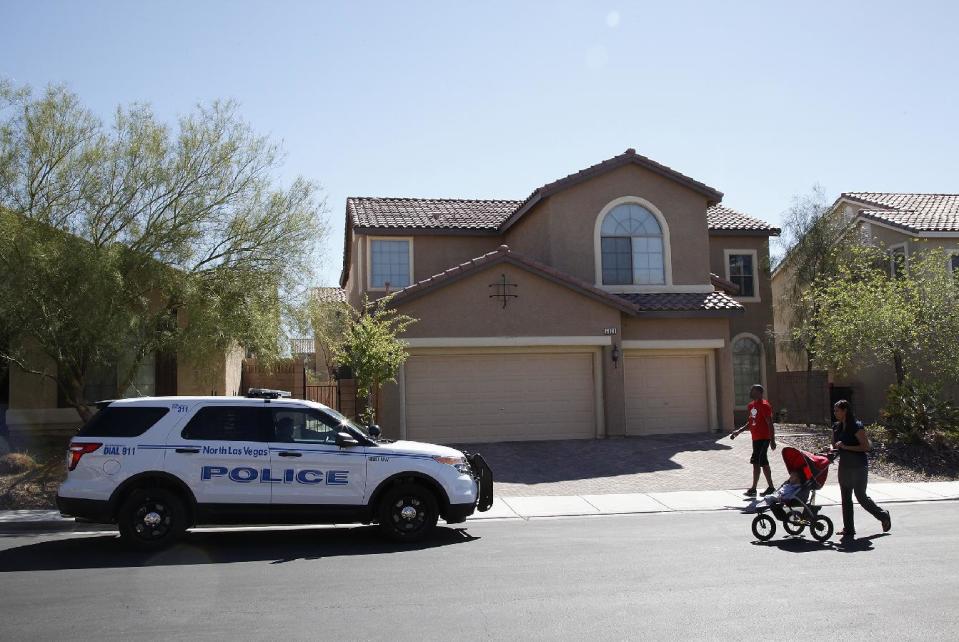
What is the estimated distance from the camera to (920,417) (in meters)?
17.1

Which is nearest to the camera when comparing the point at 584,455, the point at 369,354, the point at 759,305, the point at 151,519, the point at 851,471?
the point at 151,519

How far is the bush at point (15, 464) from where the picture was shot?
13.9 m

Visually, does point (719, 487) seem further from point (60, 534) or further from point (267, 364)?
point (60, 534)

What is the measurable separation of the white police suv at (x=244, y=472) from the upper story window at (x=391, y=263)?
488 inches

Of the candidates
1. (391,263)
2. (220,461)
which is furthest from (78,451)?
(391,263)

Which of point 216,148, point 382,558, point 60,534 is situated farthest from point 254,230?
point 382,558

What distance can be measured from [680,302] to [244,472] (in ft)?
41.6

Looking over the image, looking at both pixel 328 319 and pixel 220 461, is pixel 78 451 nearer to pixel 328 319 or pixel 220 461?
pixel 220 461

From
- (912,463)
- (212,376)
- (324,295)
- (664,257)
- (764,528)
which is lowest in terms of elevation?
(764,528)

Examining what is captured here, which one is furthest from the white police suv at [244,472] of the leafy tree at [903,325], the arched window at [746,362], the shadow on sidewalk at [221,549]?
the arched window at [746,362]

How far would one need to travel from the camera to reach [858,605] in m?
6.72

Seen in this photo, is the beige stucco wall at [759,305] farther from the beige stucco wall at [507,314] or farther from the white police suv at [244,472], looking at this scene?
the white police suv at [244,472]

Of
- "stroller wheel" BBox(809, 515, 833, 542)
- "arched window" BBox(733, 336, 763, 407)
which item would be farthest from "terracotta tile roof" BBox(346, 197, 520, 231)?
"stroller wheel" BBox(809, 515, 833, 542)

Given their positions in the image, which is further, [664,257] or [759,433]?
[664,257]
